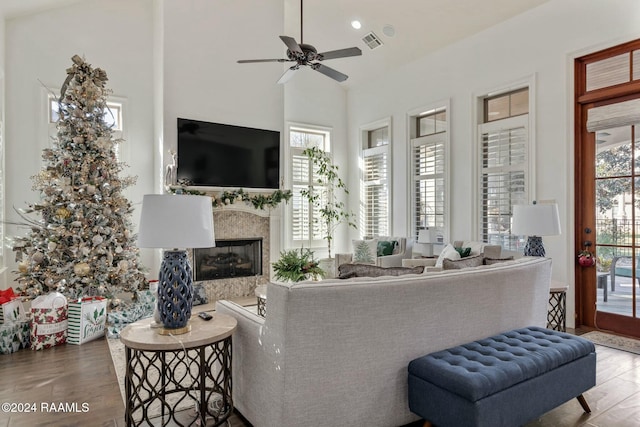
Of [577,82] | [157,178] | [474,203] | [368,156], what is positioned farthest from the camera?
[368,156]

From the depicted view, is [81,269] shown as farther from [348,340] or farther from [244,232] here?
[348,340]

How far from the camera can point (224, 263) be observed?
623 centimetres

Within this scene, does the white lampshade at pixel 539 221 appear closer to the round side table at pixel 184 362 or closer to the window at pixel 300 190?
the round side table at pixel 184 362

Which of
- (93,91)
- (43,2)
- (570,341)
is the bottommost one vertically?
(570,341)

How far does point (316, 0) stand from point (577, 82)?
3702 mm

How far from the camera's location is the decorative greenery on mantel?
5938mm

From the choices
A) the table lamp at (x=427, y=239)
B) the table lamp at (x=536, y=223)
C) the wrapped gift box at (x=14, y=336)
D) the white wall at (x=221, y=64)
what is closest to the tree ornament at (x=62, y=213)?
the wrapped gift box at (x=14, y=336)

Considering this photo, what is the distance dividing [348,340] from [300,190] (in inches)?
213

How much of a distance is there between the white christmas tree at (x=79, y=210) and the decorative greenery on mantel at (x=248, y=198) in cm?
117

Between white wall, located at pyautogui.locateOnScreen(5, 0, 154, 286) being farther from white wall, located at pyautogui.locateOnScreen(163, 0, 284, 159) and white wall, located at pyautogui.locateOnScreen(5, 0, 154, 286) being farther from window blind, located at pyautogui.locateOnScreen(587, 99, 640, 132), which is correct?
window blind, located at pyautogui.locateOnScreen(587, 99, 640, 132)

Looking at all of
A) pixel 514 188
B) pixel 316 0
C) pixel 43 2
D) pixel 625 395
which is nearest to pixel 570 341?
pixel 625 395

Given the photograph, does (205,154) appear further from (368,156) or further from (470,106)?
(470,106)

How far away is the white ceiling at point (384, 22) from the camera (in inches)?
199

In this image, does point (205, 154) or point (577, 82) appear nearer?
point (577, 82)
